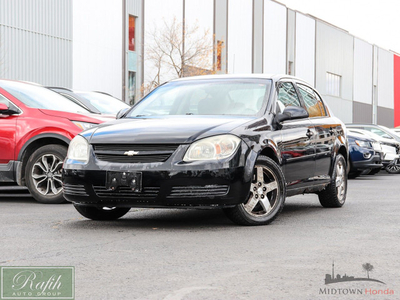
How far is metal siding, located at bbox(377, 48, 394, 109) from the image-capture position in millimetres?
79438

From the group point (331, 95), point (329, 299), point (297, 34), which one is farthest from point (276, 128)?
point (331, 95)

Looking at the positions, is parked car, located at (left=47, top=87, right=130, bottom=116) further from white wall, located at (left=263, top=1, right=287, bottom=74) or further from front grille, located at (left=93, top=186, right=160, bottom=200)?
white wall, located at (left=263, top=1, right=287, bottom=74)

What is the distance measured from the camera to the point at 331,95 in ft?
215

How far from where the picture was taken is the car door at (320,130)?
946cm

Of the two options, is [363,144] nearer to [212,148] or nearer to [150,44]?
[212,148]

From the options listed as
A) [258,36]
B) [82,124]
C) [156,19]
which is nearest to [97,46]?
[156,19]

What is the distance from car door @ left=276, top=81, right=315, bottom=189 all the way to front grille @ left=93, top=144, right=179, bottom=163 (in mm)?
1550

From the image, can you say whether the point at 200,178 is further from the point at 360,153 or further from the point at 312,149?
the point at 360,153

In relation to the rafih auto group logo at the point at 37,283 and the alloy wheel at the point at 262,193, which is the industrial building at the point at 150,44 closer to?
the alloy wheel at the point at 262,193

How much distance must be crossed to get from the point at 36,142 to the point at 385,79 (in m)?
73.9

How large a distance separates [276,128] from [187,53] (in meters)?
35.6

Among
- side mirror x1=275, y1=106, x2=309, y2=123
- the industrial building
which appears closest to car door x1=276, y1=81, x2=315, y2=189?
side mirror x1=275, y1=106, x2=309, y2=123

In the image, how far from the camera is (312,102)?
33.0 ft

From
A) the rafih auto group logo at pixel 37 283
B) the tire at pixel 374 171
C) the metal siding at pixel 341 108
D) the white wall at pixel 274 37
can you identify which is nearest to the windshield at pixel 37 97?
the rafih auto group logo at pixel 37 283
